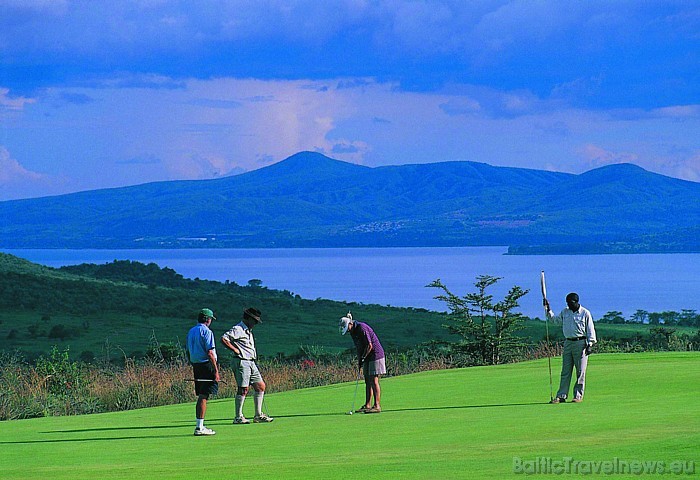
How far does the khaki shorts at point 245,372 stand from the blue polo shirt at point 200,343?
43.3 inches

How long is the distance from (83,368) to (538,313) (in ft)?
351

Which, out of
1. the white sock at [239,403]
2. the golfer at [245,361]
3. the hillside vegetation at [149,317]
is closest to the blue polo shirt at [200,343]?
the golfer at [245,361]

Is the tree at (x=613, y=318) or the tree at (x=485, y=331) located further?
the tree at (x=613, y=318)

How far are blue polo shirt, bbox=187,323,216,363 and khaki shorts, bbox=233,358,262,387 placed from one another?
1101mm

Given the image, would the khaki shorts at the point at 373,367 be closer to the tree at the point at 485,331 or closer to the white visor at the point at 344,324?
the white visor at the point at 344,324

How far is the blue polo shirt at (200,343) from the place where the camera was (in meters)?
14.9

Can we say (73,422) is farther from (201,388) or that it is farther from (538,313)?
(538,313)

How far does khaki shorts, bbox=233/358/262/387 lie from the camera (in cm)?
1598

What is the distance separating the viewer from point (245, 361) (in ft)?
52.7

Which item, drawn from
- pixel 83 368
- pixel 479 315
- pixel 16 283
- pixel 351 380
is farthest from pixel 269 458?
pixel 16 283

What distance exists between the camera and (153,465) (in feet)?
38.3

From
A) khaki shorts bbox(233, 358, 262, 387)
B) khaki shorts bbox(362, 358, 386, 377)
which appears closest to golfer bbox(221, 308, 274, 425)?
khaki shorts bbox(233, 358, 262, 387)

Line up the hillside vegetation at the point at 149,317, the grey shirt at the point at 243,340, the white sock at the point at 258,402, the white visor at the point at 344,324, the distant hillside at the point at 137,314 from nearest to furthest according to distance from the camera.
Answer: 1. the grey shirt at the point at 243,340
2. the white sock at the point at 258,402
3. the white visor at the point at 344,324
4. the hillside vegetation at the point at 149,317
5. the distant hillside at the point at 137,314

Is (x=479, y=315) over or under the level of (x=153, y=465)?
over
